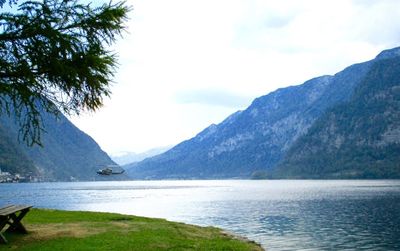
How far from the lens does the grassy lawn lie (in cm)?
2231

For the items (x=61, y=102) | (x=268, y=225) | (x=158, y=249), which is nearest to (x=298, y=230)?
(x=268, y=225)

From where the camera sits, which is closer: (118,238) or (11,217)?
(11,217)

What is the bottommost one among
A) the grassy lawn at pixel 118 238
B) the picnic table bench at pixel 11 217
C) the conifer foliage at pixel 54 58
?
the grassy lawn at pixel 118 238

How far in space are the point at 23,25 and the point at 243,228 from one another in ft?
170

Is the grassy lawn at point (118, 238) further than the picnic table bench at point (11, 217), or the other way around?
the grassy lawn at point (118, 238)

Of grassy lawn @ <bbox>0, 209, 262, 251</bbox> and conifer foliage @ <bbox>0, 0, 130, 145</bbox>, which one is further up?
conifer foliage @ <bbox>0, 0, 130, 145</bbox>

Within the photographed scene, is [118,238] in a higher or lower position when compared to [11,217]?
lower

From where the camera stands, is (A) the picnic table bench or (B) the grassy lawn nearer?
(A) the picnic table bench

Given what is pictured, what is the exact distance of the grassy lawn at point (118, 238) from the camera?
22.3 m

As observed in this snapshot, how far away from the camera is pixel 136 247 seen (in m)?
22.4

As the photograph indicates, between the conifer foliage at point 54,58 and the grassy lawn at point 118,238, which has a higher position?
the conifer foliage at point 54,58

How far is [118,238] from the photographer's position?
24594 millimetres

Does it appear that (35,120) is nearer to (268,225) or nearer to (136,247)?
(136,247)

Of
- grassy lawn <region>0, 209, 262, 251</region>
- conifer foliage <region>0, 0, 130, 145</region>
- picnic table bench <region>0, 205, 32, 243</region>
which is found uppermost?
conifer foliage <region>0, 0, 130, 145</region>
